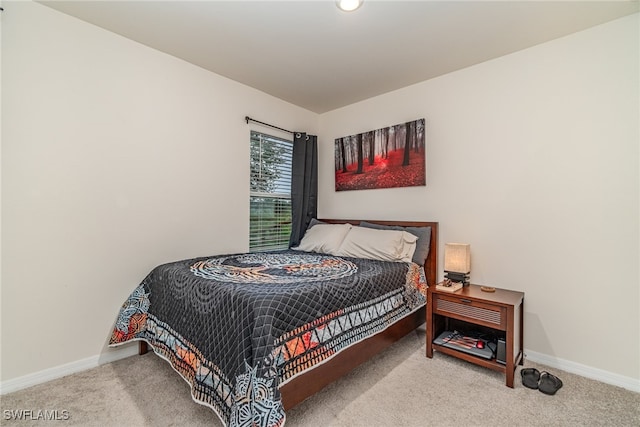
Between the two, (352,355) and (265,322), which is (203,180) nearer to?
(265,322)

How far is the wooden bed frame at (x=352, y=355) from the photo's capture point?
1464 millimetres

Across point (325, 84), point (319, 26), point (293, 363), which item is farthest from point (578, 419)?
point (325, 84)

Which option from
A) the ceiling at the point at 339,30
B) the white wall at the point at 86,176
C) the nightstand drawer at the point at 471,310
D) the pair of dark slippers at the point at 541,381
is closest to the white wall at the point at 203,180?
the white wall at the point at 86,176

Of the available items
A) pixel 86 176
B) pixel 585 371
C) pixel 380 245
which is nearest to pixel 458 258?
pixel 380 245

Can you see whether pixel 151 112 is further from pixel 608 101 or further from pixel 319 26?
pixel 608 101

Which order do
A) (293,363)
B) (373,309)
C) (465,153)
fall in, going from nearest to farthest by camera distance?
(293,363), (373,309), (465,153)

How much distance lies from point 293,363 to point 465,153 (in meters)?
2.27

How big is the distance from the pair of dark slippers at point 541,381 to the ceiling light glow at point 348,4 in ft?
8.53

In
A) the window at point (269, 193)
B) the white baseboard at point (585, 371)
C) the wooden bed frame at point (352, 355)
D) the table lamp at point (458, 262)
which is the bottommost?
the white baseboard at point (585, 371)

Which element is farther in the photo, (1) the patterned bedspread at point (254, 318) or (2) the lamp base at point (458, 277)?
(2) the lamp base at point (458, 277)

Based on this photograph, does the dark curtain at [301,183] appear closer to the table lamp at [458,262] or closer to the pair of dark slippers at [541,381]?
the table lamp at [458,262]

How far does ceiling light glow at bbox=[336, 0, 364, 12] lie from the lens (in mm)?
1802

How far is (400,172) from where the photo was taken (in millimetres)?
3039

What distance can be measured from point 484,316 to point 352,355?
974mm
